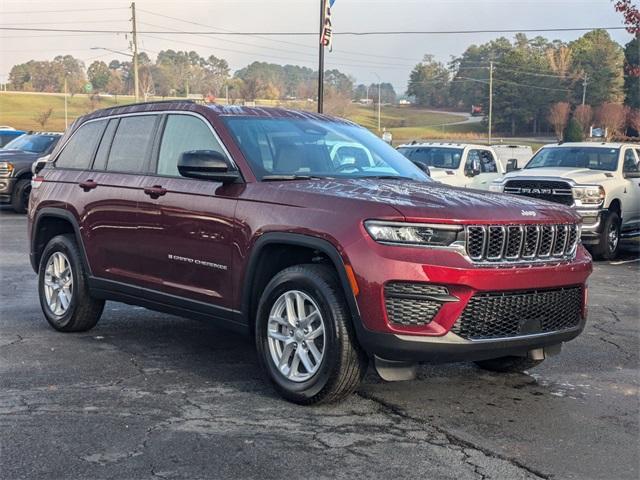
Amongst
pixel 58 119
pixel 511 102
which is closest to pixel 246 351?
pixel 58 119

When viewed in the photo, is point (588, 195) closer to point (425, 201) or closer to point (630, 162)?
point (630, 162)

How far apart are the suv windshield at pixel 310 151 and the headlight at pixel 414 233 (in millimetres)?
1086

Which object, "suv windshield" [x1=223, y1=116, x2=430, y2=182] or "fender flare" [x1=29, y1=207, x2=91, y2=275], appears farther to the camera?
"fender flare" [x1=29, y1=207, x2=91, y2=275]

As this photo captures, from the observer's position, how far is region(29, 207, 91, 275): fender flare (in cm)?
688

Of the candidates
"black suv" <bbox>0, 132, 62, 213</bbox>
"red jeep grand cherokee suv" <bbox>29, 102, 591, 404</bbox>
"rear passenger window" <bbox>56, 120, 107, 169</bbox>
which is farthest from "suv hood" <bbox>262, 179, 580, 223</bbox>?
"black suv" <bbox>0, 132, 62, 213</bbox>

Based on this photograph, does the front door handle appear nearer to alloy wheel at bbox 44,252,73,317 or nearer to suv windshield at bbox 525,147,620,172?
alloy wheel at bbox 44,252,73,317

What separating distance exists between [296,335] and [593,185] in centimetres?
926

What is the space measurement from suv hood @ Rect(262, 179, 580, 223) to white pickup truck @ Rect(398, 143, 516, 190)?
35.4ft

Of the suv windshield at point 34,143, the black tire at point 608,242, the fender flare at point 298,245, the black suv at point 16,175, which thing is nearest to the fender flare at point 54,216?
the fender flare at point 298,245

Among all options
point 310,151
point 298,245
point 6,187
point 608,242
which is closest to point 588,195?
point 608,242

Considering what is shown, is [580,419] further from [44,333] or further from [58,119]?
[58,119]

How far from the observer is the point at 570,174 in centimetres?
1339

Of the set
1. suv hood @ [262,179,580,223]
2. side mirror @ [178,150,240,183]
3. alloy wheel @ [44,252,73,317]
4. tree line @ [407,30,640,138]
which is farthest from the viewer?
tree line @ [407,30,640,138]

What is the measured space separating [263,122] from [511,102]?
319 feet
